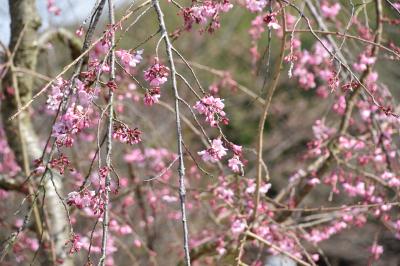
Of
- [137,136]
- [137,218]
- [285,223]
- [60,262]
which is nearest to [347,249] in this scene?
[137,218]

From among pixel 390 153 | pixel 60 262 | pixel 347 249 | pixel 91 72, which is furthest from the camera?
pixel 347 249

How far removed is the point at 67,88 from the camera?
81.3 inches

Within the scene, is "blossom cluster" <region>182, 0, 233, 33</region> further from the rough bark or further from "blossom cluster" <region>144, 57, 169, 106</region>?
the rough bark

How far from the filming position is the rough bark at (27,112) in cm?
391

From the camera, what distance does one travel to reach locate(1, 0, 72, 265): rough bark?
3.91 m

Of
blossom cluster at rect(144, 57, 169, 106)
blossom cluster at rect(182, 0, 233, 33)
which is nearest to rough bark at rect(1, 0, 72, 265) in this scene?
blossom cluster at rect(182, 0, 233, 33)

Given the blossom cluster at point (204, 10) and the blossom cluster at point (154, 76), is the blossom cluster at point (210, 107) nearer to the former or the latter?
the blossom cluster at point (154, 76)

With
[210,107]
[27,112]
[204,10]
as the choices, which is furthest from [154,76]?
[27,112]

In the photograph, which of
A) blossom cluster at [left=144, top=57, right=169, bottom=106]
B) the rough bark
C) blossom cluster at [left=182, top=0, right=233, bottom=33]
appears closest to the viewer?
blossom cluster at [left=144, top=57, right=169, bottom=106]

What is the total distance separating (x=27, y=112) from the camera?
4.12 meters

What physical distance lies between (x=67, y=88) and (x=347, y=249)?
299 inches

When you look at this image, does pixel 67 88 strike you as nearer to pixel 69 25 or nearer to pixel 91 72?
pixel 91 72

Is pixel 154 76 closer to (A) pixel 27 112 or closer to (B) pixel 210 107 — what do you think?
(B) pixel 210 107

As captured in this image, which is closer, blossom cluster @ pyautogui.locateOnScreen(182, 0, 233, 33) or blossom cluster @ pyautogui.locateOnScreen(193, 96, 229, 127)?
blossom cluster @ pyautogui.locateOnScreen(193, 96, 229, 127)
